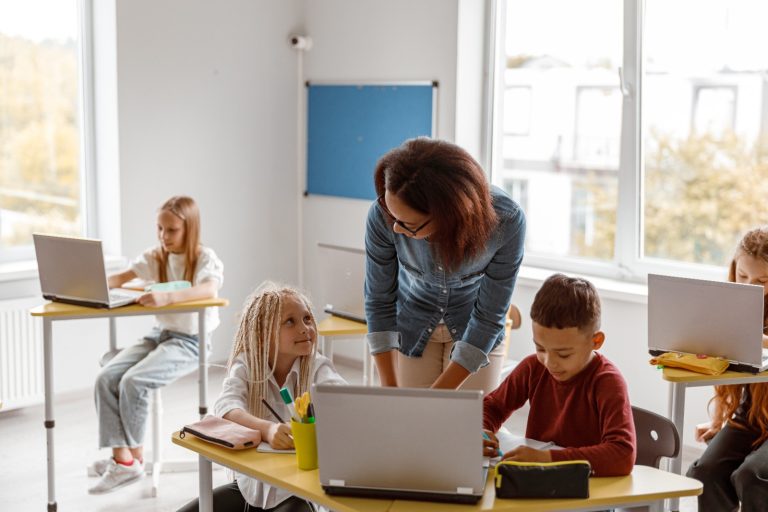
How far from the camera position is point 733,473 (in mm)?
2658

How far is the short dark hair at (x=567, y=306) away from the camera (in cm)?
212

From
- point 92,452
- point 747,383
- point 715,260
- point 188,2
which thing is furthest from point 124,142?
point 747,383

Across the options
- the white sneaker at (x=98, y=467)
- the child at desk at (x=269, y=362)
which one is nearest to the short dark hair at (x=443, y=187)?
the child at desk at (x=269, y=362)

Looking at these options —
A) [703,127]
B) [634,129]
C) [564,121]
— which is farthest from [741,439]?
[564,121]

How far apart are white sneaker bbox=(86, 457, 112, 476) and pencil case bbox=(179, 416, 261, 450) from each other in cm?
163

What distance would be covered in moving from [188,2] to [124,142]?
78 cm

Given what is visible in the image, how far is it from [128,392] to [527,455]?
200 cm

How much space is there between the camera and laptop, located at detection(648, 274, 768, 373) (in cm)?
256

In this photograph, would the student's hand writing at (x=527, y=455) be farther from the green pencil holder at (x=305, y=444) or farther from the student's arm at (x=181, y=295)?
the student's arm at (x=181, y=295)

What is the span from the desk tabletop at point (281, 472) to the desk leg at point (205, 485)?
0.05m

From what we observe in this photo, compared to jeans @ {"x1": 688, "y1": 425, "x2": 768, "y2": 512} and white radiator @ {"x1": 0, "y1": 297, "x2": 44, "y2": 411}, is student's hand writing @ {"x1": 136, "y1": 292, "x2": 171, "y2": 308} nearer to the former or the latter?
→ white radiator @ {"x1": 0, "y1": 297, "x2": 44, "y2": 411}

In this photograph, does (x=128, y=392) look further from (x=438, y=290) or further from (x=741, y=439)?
(x=741, y=439)

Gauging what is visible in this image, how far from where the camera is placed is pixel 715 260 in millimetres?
4020

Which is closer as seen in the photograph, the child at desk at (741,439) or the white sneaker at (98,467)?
the child at desk at (741,439)
